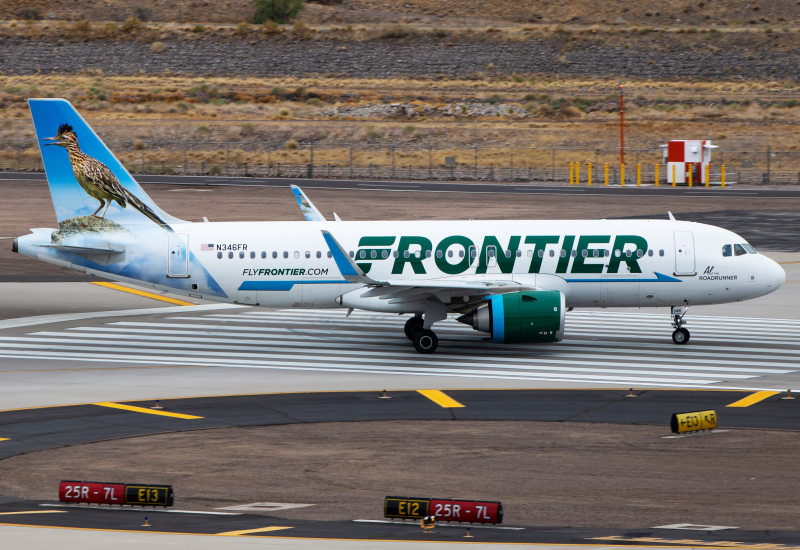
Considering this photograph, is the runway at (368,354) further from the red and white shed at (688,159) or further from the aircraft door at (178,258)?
the red and white shed at (688,159)

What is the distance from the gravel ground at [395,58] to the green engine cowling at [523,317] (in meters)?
134

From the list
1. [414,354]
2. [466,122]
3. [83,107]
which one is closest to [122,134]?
[83,107]

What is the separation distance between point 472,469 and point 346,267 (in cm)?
1220

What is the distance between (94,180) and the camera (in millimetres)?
34875

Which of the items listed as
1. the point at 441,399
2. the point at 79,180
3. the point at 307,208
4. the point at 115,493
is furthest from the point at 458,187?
the point at 115,493

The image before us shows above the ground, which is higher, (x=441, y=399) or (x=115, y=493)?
(x=115, y=493)

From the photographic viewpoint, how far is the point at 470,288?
3241cm

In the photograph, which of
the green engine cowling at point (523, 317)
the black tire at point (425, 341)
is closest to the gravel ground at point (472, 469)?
the green engine cowling at point (523, 317)

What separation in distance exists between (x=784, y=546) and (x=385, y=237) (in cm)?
2112

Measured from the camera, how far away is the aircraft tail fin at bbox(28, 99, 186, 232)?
34656 millimetres

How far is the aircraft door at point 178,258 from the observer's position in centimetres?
3450

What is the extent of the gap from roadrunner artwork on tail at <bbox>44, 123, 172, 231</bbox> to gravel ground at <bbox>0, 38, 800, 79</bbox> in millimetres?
132714

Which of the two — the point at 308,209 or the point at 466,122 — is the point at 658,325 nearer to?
the point at 308,209

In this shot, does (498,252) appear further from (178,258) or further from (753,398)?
(178,258)
